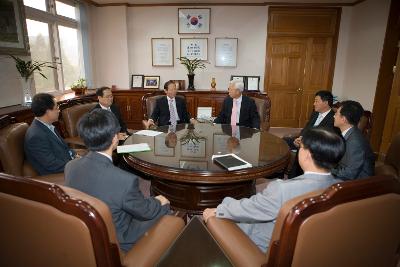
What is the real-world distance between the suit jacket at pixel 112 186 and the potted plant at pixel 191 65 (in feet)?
13.7

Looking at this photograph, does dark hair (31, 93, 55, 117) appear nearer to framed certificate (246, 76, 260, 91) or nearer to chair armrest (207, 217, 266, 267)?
chair armrest (207, 217, 266, 267)

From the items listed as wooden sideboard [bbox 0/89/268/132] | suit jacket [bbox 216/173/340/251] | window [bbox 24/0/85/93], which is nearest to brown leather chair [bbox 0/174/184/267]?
suit jacket [bbox 216/173/340/251]

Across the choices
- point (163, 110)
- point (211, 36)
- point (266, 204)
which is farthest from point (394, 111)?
point (266, 204)

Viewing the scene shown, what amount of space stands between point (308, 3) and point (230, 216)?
4996 millimetres

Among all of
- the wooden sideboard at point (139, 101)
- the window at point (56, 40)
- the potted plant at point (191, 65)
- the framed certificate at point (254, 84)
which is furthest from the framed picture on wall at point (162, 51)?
the framed certificate at point (254, 84)

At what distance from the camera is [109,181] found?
1148 millimetres

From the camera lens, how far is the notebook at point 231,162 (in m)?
1.77

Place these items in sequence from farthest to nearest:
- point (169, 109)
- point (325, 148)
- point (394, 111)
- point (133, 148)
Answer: point (394, 111)
point (169, 109)
point (133, 148)
point (325, 148)

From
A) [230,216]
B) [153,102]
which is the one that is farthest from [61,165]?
[153,102]

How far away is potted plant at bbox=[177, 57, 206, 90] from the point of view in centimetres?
524

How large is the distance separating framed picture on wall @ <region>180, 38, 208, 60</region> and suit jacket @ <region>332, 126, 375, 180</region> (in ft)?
12.8

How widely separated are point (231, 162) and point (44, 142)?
4.60 ft

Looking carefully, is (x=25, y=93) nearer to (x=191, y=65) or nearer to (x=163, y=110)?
(x=163, y=110)

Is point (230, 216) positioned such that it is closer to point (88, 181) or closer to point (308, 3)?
point (88, 181)
